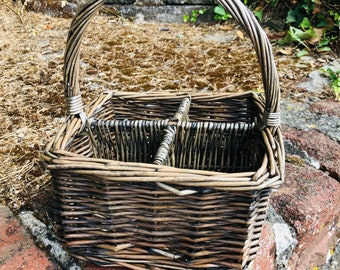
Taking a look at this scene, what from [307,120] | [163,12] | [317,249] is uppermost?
[163,12]

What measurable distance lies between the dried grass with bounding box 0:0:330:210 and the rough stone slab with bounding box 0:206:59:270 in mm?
88

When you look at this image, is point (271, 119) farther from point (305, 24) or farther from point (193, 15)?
point (193, 15)

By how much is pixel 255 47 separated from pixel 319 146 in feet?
2.20

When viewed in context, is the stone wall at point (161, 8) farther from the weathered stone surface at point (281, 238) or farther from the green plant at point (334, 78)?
the weathered stone surface at point (281, 238)

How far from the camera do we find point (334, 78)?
196 cm

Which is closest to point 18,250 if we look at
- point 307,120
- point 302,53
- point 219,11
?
point 307,120

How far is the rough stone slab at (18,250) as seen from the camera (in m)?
1.00

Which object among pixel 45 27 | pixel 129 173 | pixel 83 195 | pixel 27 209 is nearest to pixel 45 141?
pixel 27 209

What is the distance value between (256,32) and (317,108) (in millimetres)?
908

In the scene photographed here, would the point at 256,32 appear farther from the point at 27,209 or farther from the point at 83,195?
the point at 27,209

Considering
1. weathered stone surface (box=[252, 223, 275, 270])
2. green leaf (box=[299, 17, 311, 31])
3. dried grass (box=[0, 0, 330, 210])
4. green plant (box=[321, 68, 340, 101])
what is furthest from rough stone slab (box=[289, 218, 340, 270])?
green leaf (box=[299, 17, 311, 31])

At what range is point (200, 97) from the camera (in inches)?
52.8

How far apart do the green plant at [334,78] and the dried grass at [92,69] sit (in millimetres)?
115

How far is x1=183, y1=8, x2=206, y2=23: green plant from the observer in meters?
2.86
